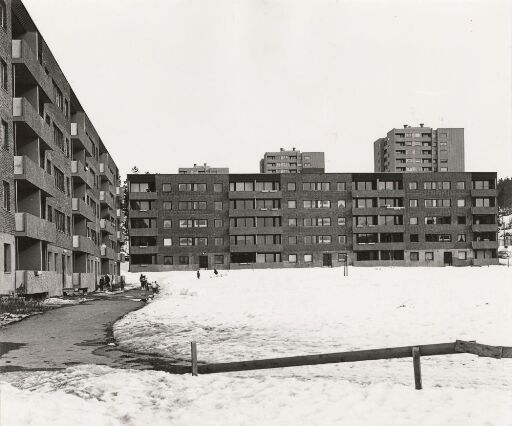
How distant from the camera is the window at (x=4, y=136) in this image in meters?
27.9

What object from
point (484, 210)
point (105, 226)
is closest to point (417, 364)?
point (105, 226)

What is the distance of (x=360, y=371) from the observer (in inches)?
440

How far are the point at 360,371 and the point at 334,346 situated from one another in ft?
10.0

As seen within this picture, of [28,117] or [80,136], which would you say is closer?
[28,117]

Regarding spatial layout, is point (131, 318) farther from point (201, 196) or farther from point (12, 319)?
point (201, 196)

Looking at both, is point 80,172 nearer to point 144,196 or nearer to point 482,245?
point 144,196

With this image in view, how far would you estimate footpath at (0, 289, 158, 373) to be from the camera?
42.1 ft

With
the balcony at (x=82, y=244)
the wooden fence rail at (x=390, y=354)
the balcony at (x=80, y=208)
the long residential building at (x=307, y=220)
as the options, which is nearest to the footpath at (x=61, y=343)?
the wooden fence rail at (x=390, y=354)

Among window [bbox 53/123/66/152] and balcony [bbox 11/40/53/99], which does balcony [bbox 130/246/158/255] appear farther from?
balcony [bbox 11/40/53/99]

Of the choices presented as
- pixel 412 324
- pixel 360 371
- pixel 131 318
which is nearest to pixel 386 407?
pixel 360 371

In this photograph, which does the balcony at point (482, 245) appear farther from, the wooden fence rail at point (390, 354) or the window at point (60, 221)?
the wooden fence rail at point (390, 354)

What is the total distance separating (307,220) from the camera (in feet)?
299

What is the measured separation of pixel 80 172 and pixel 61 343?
36067 mm

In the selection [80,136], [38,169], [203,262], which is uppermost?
[80,136]
